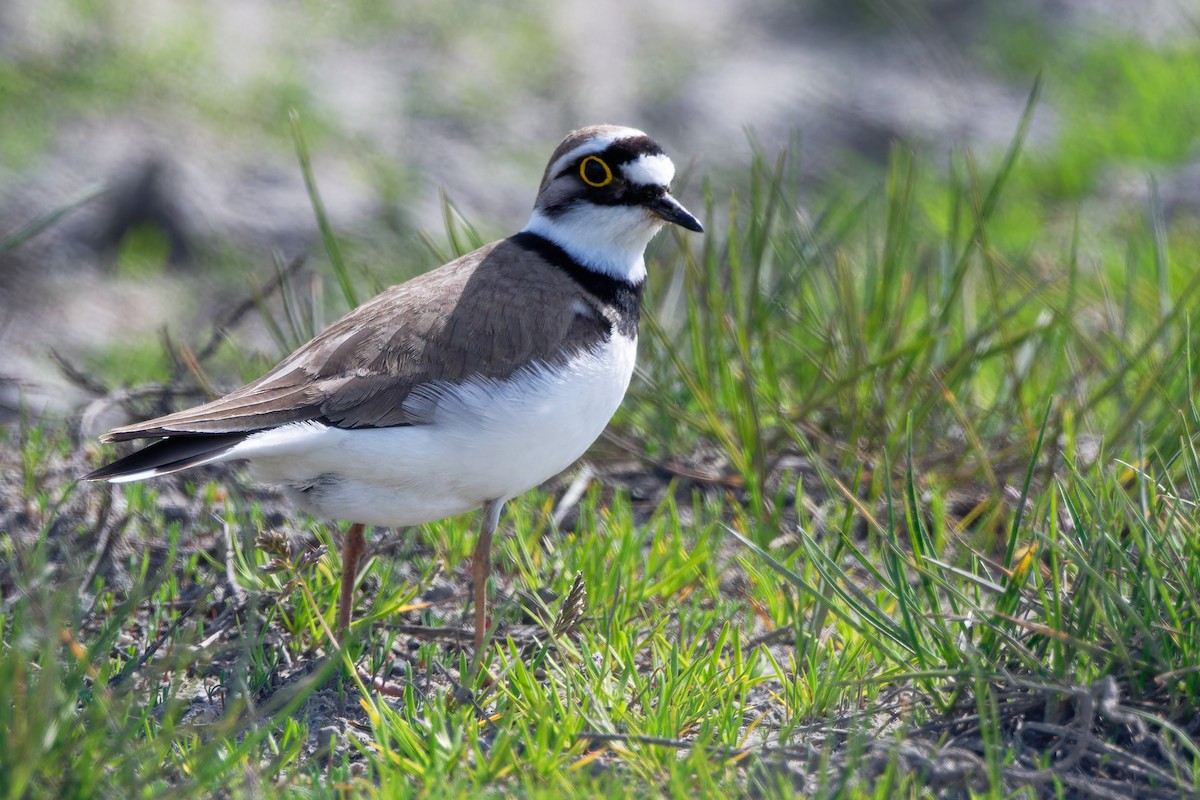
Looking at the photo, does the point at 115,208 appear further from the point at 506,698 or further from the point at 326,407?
the point at 506,698

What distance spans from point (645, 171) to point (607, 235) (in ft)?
0.67

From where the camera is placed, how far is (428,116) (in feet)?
27.8

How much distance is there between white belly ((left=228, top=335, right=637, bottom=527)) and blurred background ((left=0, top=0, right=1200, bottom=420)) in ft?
8.58

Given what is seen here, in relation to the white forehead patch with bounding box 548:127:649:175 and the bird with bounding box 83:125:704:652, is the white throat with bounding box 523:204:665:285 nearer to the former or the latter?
the bird with bounding box 83:125:704:652

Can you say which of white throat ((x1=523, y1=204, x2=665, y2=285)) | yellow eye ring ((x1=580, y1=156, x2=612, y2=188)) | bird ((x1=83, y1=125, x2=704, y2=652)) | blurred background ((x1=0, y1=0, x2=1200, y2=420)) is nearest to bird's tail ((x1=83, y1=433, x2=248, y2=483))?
bird ((x1=83, y1=125, x2=704, y2=652))

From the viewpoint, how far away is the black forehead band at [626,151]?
379 cm

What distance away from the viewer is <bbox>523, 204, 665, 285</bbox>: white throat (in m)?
3.81

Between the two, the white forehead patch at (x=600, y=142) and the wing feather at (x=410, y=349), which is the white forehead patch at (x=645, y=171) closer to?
the white forehead patch at (x=600, y=142)

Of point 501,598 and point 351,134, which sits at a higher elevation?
point 351,134

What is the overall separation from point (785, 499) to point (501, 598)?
45.4 inches

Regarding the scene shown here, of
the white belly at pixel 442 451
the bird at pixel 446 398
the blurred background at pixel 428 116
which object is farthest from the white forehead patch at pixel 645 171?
the blurred background at pixel 428 116

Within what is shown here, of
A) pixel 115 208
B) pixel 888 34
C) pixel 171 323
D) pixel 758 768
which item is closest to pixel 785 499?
pixel 758 768

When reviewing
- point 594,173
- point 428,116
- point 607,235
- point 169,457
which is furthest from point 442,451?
point 428,116

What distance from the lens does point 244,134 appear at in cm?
780
